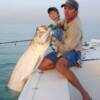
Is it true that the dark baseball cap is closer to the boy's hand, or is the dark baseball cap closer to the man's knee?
the boy's hand

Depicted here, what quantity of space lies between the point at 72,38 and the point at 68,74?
489mm

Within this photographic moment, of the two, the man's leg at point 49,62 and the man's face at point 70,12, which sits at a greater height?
the man's face at point 70,12

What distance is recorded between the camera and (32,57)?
4949mm

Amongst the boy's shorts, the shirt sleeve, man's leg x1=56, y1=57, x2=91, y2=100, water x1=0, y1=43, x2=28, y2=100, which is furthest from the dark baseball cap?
water x1=0, y1=43, x2=28, y2=100

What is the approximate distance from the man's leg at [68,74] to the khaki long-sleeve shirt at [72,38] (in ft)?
0.54

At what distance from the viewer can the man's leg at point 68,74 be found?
4.40 m

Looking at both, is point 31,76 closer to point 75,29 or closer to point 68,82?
point 68,82

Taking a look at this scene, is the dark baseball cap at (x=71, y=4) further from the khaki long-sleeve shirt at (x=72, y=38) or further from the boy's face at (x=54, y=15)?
the boy's face at (x=54, y=15)

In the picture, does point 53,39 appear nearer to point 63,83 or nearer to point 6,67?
point 63,83

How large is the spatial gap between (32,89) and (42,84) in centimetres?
23

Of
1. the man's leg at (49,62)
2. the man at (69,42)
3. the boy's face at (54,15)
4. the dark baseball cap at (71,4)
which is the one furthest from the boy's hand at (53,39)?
the boy's face at (54,15)

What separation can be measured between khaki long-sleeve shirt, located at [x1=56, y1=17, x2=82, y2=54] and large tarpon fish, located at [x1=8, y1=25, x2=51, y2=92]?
0.72 feet

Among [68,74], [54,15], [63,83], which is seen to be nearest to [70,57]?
[68,74]

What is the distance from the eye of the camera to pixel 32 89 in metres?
4.03
